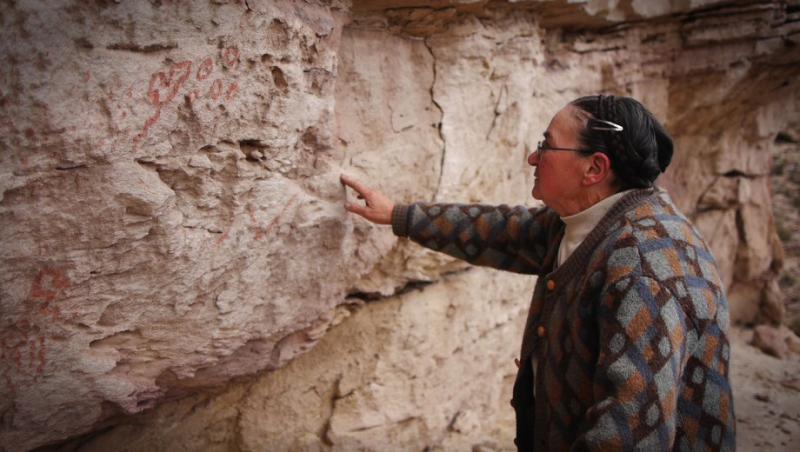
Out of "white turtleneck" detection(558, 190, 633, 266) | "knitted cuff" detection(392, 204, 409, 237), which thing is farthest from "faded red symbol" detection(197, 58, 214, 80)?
"white turtleneck" detection(558, 190, 633, 266)

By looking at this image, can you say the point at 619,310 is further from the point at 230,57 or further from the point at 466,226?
the point at 230,57

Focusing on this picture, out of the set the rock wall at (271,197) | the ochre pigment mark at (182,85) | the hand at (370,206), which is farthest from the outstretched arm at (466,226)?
the ochre pigment mark at (182,85)

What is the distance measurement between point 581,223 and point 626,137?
25 cm

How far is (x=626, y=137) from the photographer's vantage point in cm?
136

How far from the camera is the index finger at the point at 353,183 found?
1849mm

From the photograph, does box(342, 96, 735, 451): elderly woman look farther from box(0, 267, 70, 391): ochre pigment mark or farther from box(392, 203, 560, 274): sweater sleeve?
box(0, 267, 70, 391): ochre pigment mark

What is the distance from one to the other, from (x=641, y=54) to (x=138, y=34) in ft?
8.70

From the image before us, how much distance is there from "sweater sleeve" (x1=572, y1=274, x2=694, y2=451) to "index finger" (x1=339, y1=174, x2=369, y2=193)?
0.91 m

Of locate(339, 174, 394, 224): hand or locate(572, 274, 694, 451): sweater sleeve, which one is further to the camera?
locate(339, 174, 394, 224): hand

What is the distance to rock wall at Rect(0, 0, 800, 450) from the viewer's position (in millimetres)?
1283

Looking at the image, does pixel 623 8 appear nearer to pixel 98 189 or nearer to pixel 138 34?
pixel 138 34

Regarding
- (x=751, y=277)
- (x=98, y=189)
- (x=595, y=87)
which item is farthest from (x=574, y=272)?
(x=751, y=277)

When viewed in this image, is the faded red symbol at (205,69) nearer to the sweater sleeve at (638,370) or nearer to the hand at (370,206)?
the hand at (370,206)

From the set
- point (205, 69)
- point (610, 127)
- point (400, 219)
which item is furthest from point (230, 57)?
point (610, 127)
